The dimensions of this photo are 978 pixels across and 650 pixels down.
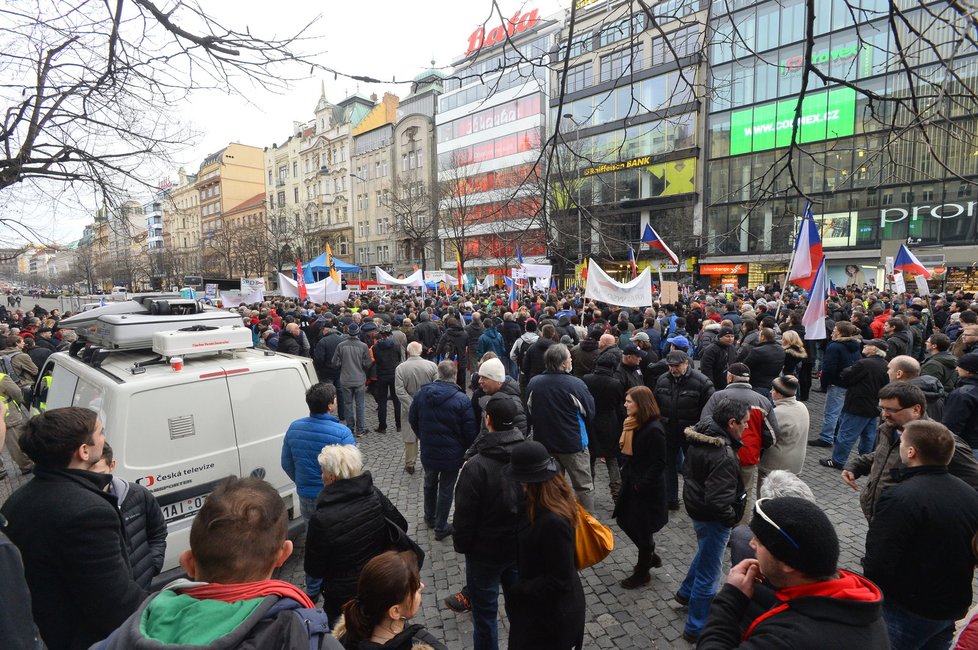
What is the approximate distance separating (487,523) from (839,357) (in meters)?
6.51

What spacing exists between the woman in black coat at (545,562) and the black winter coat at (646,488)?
1.51 meters

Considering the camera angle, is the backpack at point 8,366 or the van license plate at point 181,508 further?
the backpack at point 8,366

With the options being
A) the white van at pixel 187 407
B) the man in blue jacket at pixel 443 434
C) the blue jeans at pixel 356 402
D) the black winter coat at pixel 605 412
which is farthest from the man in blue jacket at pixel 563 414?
the blue jeans at pixel 356 402

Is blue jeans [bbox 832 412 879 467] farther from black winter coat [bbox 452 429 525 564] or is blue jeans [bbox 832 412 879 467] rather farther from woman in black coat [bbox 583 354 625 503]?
black winter coat [bbox 452 429 525 564]

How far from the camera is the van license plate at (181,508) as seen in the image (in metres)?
3.62

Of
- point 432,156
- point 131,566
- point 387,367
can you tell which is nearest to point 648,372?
point 387,367

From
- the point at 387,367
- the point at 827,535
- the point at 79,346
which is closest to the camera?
the point at 827,535

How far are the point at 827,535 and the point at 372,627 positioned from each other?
1.70 meters

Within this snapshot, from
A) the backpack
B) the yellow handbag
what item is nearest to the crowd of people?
the yellow handbag

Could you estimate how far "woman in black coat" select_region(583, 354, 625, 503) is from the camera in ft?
17.9

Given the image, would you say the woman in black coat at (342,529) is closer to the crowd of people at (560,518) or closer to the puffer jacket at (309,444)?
the crowd of people at (560,518)

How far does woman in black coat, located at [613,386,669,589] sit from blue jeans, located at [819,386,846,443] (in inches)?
181

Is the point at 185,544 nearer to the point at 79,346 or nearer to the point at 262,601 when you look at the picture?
the point at 79,346

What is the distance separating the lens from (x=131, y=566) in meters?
2.64
